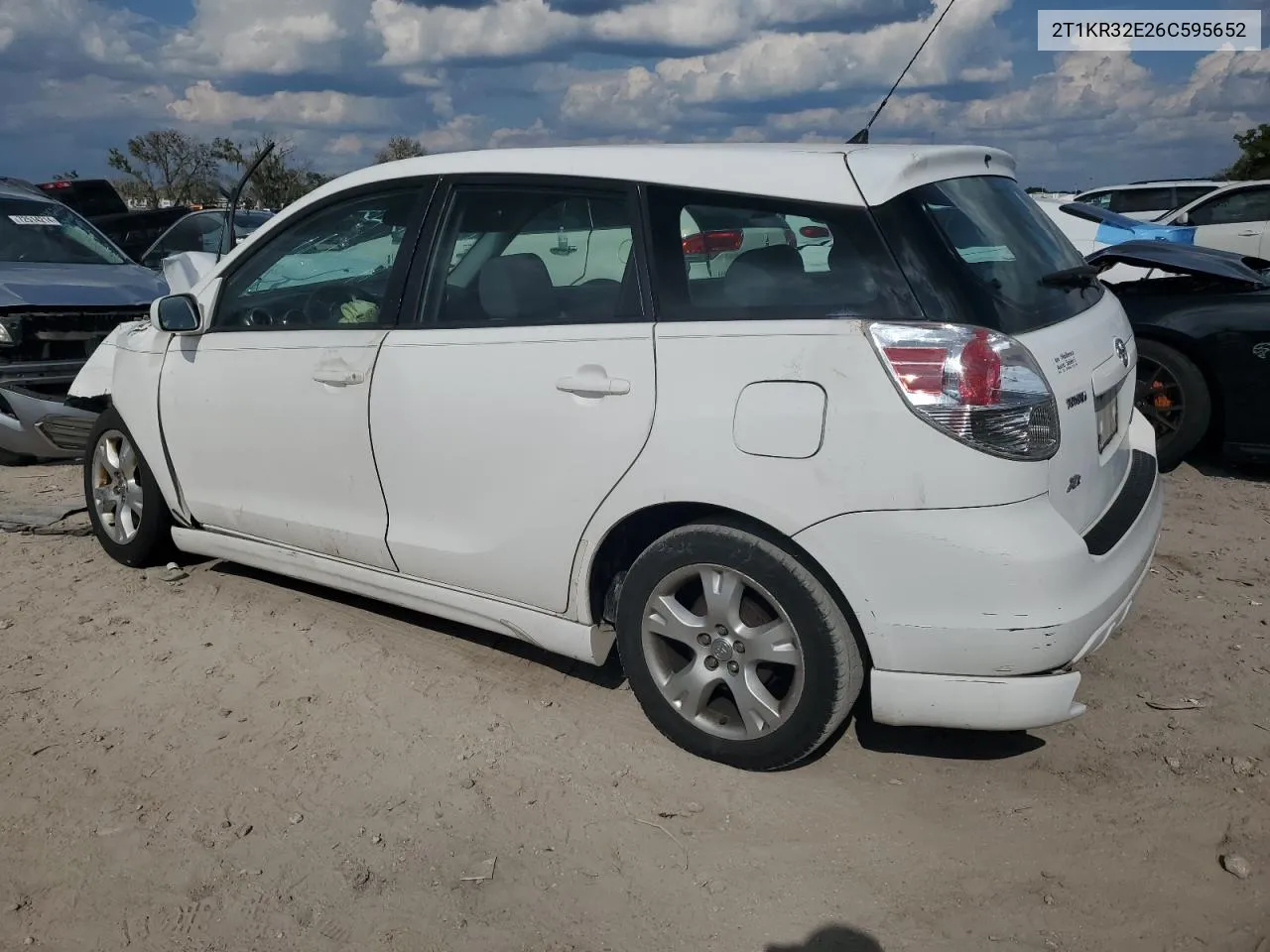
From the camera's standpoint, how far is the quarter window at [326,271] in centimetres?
371

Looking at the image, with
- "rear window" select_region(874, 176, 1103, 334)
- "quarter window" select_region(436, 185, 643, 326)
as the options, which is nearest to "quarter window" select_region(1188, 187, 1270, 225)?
"rear window" select_region(874, 176, 1103, 334)

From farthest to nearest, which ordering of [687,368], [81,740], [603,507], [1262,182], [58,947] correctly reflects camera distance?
[1262,182] < [81,740] < [603,507] < [687,368] < [58,947]

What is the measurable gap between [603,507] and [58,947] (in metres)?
1.73

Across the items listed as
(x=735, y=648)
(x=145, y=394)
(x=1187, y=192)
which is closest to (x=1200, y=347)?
(x=735, y=648)

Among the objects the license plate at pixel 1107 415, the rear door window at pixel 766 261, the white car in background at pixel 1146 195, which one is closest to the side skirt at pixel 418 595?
the rear door window at pixel 766 261

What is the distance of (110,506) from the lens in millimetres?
4902

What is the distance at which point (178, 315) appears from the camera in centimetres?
416

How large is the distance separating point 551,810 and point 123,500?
114 inches

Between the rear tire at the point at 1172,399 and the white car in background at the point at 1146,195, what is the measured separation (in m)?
11.9

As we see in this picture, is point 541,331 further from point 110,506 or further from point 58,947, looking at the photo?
point 110,506

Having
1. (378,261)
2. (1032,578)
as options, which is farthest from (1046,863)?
(378,261)

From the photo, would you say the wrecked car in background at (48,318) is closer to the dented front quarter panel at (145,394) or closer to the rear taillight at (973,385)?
the dented front quarter panel at (145,394)

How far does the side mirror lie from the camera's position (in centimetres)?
416

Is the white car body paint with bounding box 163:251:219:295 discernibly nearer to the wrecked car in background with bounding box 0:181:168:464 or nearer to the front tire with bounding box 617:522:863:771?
the wrecked car in background with bounding box 0:181:168:464
